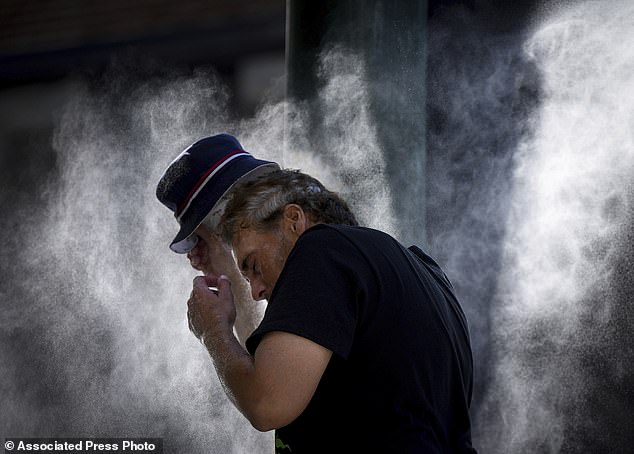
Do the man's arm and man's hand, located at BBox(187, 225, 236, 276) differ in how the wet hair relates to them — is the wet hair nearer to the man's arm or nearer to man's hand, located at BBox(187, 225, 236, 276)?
the man's arm

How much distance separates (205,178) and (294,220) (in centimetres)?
59

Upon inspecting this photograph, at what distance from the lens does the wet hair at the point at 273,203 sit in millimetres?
1519

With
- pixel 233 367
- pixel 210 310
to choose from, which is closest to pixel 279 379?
pixel 233 367

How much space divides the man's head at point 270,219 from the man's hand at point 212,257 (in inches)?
31.4

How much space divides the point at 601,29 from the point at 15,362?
8.79ft

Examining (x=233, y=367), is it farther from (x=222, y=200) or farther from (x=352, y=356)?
(x=222, y=200)

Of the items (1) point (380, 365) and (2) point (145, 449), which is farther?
(2) point (145, 449)

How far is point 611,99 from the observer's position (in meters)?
2.16

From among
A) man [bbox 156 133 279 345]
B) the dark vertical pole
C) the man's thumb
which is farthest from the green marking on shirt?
the dark vertical pole

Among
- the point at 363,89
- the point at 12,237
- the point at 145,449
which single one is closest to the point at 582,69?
the point at 363,89

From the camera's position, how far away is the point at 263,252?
1511mm

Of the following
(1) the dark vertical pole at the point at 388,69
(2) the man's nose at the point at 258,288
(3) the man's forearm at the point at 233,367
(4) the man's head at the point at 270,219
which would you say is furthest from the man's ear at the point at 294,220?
(1) the dark vertical pole at the point at 388,69

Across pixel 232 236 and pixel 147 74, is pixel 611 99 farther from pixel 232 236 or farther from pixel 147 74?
pixel 147 74

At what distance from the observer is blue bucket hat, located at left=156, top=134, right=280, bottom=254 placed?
6.51 ft
